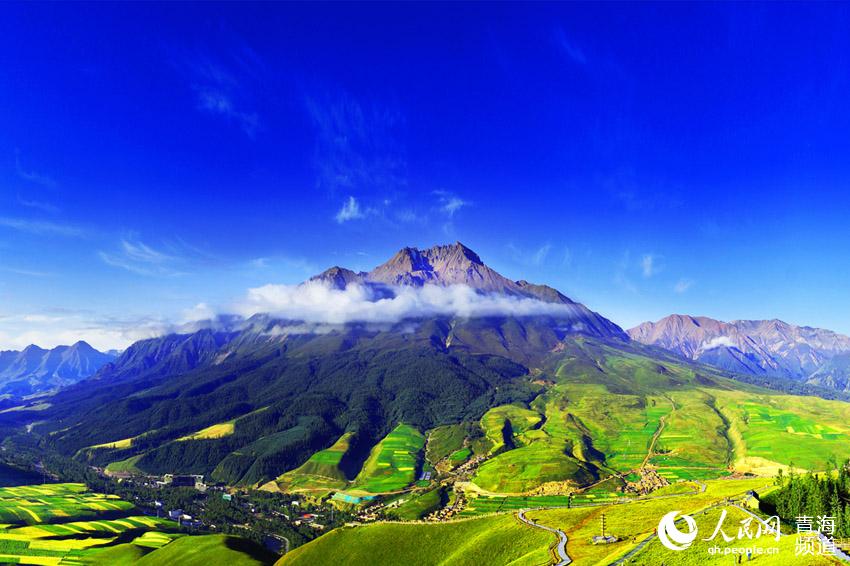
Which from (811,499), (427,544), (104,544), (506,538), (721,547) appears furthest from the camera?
(104,544)

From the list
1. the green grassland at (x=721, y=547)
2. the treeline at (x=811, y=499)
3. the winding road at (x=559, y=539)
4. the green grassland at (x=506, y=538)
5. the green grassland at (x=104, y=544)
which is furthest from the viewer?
the green grassland at (x=104, y=544)

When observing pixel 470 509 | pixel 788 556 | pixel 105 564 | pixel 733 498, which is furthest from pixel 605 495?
pixel 105 564

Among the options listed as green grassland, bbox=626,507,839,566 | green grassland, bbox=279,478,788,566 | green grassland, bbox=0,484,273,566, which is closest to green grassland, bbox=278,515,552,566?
green grassland, bbox=279,478,788,566

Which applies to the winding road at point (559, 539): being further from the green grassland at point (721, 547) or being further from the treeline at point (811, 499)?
the treeline at point (811, 499)

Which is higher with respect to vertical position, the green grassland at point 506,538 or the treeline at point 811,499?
the treeline at point 811,499

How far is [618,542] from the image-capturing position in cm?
8681

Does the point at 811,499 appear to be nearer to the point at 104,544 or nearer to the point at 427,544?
the point at 427,544

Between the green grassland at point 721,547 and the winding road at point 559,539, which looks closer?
the green grassland at point 721,547

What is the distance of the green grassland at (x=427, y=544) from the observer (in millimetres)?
112938

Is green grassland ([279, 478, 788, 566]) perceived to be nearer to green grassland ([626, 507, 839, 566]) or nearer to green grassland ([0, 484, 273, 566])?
green grassland ([626, 507, 839, 566])

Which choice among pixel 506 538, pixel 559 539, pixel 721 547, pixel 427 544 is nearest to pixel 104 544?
pixel 427 544

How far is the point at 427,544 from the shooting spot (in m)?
135

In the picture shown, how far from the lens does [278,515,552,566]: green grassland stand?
11294cm

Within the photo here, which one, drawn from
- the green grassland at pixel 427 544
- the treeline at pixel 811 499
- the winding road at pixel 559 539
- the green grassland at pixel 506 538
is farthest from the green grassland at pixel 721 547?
the green grassland at pixel 427 544
